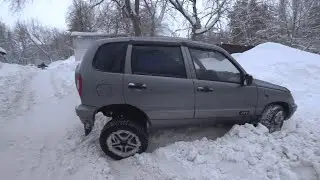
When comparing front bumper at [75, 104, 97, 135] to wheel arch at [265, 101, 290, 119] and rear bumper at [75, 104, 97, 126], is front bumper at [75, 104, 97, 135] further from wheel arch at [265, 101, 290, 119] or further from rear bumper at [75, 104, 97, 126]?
wheel arch at [265, 101, 290, 119]

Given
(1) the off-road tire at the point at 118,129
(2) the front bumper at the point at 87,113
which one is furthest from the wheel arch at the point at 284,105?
(2) the front bumper at the point at 87,113

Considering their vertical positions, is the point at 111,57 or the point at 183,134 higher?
the point at 111,57

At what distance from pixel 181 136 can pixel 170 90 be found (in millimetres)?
1003

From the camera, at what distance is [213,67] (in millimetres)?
5496

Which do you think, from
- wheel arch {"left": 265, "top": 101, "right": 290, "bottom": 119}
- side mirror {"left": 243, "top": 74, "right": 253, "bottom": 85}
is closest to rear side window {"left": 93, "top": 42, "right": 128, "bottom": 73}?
side mirror {"left": 243, "top": 74, "right": 253, "bottom": 85}

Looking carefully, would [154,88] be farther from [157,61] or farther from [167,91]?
[157,61]

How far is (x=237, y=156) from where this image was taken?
473cm

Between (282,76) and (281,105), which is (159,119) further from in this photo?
(282,76)

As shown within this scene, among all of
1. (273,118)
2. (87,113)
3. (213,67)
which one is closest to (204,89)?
(213,67)

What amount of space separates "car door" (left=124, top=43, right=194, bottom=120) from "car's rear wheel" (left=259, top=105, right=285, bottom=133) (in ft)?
4.55

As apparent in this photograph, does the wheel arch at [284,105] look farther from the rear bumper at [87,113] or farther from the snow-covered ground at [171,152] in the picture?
the rear bumper at [87,113]

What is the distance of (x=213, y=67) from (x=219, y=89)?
0.38 metres

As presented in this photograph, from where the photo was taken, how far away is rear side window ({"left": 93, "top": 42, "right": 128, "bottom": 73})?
17.1ft

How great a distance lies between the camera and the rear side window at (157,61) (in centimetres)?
523
